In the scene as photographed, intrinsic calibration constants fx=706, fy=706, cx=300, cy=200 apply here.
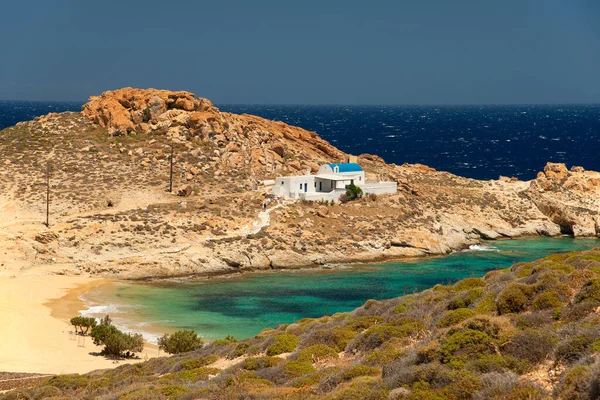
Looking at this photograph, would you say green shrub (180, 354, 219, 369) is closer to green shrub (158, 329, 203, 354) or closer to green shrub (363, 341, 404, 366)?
green shrub (363, 341, 404, 366)

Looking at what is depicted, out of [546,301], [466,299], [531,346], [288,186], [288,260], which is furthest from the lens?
[288,186]

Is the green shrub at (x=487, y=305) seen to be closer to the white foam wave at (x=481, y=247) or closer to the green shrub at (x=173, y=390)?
the green shrub at (x=173, y=390)

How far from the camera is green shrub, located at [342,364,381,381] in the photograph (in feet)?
51.6

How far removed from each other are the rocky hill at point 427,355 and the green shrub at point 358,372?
0.02 metres

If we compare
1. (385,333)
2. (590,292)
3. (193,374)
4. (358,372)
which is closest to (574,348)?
(590,292)

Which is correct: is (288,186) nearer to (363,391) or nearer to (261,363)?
(261,363)

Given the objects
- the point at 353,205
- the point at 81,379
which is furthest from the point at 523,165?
the point at 81,379

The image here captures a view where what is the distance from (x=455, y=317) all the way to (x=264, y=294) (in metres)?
27.2

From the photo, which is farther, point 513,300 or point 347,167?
point 347,167

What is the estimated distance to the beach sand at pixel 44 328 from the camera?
29.5 metres

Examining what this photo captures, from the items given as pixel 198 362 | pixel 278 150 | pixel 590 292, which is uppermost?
pixel 278 150

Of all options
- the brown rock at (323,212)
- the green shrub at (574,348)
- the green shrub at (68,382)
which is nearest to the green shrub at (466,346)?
the green shrub at (574,348)

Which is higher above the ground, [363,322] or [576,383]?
[576,383]

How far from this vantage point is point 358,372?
51.8 feet
